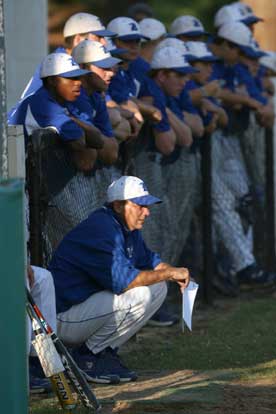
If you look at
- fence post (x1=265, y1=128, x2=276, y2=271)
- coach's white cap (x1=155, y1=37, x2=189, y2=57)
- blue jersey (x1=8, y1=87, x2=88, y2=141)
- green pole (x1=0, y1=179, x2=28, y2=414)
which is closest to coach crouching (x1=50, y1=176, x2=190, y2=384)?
blue jersey (x1=8, y1=87, x2=88, y2=141)

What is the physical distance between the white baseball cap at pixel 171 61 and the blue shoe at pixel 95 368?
9.95ft

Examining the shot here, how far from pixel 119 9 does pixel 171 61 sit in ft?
61.4

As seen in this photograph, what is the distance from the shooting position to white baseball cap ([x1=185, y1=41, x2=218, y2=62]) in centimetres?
1111

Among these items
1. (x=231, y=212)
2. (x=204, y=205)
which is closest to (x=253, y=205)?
(x=231, y=212)

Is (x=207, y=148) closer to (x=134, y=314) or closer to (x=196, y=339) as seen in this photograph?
(x=196, y=339)

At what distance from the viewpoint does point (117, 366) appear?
782 cm

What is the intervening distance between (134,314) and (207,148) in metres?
3.54

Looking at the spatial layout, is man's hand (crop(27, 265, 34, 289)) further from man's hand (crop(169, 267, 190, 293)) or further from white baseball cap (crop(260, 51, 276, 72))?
white baseball cap (crop(260, 51, 276, 72))

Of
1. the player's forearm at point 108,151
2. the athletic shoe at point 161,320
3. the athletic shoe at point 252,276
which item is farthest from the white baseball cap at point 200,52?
the player's forearm at point 108,151

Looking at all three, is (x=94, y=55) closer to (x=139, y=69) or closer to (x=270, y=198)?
(x=139, y=69)

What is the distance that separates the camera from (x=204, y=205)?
11.1 m

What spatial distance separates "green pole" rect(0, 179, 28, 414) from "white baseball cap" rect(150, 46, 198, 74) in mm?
5051

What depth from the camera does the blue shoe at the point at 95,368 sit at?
302 inches

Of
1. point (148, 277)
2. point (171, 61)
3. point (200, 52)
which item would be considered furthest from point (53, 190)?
point (200, 52)
